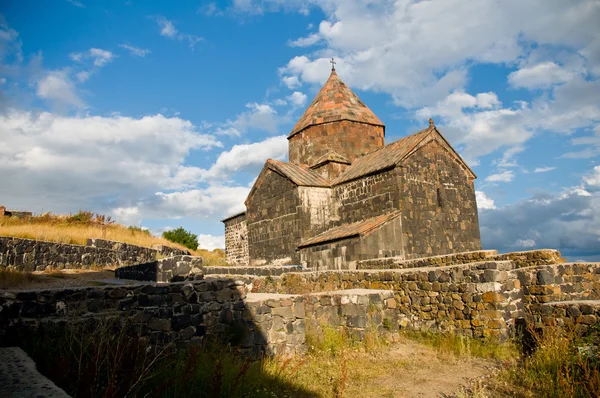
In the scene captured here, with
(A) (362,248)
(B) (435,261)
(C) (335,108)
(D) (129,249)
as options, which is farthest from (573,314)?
(D) (129,249)

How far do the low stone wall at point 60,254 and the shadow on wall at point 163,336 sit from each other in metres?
8.86

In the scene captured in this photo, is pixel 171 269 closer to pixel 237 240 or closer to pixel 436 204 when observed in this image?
pixel 436 204

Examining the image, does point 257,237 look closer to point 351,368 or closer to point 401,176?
point 401,176

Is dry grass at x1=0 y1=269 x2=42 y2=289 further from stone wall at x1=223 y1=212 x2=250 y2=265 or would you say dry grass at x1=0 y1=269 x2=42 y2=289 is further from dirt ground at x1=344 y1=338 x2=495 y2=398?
stone wall at x1=223 y1=212 x2=250 y2=265

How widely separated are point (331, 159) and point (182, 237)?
554 inches

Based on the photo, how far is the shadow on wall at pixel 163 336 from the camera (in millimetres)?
3750

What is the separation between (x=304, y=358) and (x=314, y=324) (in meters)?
0.90

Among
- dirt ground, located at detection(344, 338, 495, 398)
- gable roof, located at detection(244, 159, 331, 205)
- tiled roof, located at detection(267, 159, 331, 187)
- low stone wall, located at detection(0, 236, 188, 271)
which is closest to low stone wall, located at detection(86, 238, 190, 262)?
low stone wall, located at detection(0, 236, 188, 271)

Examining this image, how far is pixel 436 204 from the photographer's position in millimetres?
14844

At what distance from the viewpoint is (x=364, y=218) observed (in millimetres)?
14977

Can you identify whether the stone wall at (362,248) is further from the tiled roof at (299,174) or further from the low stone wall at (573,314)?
the low stone wall at (573,314)

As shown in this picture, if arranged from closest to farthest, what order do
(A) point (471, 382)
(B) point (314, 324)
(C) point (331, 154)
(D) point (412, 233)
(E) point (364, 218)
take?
(A) point (471, 382) → (B) point (314, 324) → (D) point (412, 233) → (E) point (364, 218) → (C) point (331, 154)

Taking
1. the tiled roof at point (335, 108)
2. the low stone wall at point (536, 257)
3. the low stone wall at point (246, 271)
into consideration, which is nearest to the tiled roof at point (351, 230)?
the low stone wall at point (246, 271)

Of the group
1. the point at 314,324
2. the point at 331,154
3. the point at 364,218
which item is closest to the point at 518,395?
the point at 314,324
